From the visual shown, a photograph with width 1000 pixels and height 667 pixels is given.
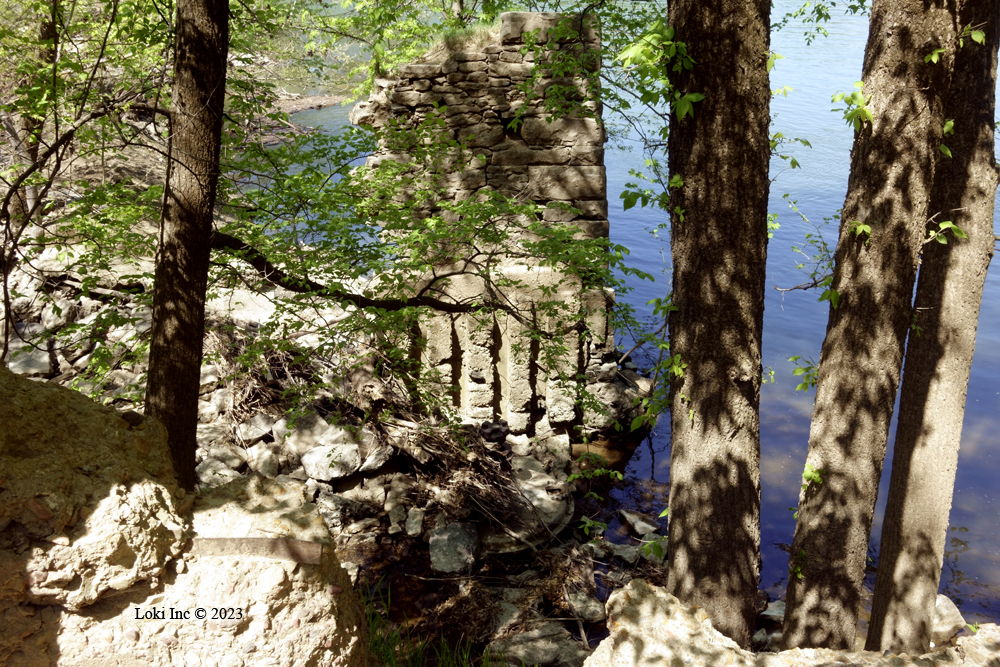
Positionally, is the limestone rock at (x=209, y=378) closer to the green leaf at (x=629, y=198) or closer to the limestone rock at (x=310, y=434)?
the limestone rock at (x=310, y=434)

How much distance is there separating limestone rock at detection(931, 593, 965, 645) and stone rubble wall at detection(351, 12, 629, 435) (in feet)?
12.6

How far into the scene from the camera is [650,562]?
20.3 ft

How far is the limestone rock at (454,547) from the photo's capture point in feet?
18.5

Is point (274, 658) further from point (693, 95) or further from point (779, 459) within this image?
point (779, 459)

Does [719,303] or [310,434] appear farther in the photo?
[310,434]

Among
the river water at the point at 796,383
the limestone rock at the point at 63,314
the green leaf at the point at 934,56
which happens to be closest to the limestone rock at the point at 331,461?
the river water at the point at 796,383

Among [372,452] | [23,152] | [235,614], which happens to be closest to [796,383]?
[372,452]

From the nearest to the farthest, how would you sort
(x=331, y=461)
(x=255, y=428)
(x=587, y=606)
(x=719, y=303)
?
(x=719, y=303), (x=587, y=606), (x=331, y=461), (x=255, y=428)

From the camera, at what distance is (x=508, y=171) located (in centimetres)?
694

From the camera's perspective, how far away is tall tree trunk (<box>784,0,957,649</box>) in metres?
3.00

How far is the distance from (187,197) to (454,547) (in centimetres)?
368

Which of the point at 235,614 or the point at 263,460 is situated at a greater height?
the point at 235,614

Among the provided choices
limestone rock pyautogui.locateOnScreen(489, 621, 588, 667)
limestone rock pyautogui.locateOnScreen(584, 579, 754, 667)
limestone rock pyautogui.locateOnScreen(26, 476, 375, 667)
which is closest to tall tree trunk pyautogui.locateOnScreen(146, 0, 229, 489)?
limestone rock pyautogui.locateOnScreen(26, 476, 375, 667)

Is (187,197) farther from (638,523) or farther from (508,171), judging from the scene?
(638,523)
